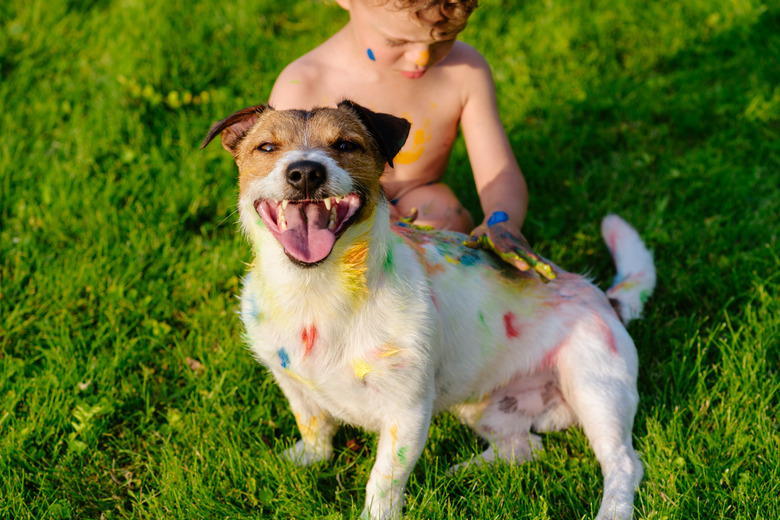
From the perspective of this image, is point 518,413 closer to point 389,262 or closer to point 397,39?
point 389,262

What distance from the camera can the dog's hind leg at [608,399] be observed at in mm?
2684

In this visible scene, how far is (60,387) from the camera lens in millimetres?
3115

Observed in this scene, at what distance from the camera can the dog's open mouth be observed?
2.20 m

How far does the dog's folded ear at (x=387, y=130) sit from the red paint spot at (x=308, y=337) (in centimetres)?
63

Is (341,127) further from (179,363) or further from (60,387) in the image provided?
(60,387)

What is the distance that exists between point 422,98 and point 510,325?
1.27 metres

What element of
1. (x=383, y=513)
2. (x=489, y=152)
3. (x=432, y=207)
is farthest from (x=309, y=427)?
(x=489, y=152)

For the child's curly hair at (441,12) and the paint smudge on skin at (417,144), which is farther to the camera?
the paint smudge on skin at (417,144)

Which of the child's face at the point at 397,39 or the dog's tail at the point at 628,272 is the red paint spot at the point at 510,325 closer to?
the dog's tail at the point at 628,272

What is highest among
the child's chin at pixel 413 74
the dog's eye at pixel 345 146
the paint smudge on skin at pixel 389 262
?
the dog's eye at pixel 345 146

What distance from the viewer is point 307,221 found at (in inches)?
88.4

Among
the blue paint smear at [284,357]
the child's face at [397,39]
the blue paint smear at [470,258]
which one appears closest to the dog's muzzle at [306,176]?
the blue paint smear at [284,357]

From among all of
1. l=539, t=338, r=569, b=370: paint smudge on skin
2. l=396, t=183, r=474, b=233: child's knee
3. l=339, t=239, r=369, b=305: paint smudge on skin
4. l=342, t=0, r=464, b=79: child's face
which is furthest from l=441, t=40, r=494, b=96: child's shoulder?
l=339, t=239, r=369, b=305: paint smudge on skin

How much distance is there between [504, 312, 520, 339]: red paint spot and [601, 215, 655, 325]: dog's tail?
633 mm
